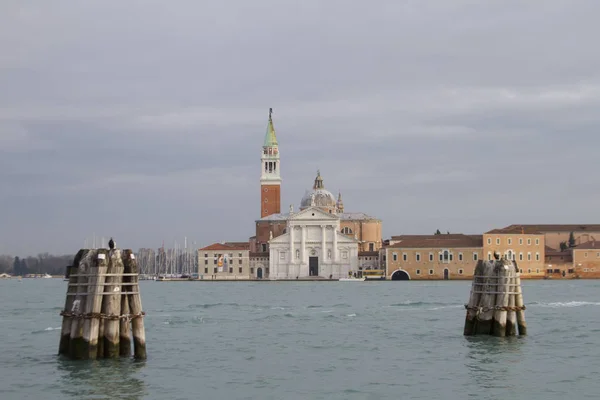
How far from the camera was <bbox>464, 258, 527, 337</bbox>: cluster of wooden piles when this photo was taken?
22922 millimetres

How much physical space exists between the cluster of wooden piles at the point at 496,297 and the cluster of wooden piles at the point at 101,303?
7809 millimetres

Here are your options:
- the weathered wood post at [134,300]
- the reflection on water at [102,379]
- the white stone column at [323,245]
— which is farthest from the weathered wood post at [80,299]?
the white stone column at [323,245]

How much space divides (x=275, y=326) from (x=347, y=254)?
6876 centimetres

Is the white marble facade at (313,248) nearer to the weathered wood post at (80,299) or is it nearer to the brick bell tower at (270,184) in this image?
the brick bell tower at (270,184)

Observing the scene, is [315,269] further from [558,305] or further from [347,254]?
[558,305]

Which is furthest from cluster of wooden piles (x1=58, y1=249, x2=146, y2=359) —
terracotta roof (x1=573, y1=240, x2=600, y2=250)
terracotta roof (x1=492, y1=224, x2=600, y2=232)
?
terracotta roof (x1=492, y1=224, x2=600, y2=232)

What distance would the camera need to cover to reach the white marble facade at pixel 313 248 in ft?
330

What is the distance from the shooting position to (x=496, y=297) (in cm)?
2303

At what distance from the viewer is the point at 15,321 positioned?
34.2 metres

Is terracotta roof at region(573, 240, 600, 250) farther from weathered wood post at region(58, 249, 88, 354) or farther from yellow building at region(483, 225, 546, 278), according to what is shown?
weathered wood post at region(58, 249, 88, 354)

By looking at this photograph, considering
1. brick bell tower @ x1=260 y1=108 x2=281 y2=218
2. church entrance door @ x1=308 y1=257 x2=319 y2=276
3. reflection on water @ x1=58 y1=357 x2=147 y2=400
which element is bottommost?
reflection on water @ x1=58 y1=357 x2=147 y2=400

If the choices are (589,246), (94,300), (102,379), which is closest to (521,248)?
(589,246)

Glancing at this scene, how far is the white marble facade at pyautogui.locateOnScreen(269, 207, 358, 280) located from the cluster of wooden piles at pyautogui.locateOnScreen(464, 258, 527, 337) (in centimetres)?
7652

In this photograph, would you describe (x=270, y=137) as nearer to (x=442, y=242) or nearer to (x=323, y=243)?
(x=323, y=243)
